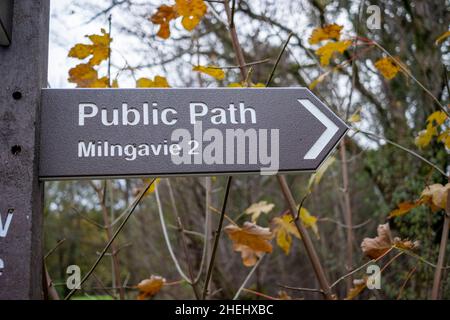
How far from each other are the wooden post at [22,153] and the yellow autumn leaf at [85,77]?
50 centimetres

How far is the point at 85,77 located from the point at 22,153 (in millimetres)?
647

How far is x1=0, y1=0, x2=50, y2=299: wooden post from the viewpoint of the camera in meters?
0.91

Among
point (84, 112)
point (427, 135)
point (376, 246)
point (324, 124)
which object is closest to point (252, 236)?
point (376, 246)

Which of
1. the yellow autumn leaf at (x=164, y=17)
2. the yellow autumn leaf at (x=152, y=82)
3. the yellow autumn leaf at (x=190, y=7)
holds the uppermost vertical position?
the yellow autumn leaf at (x=164, y=17)

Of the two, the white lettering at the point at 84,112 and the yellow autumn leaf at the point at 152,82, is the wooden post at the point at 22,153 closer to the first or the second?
the white lettering at the point at 84,112

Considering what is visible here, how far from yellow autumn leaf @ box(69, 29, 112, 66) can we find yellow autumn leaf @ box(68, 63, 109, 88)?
26 millimetres

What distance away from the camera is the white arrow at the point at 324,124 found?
110 cm

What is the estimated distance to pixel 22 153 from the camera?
0.96 metres

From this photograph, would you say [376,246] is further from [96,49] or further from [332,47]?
[96,49]

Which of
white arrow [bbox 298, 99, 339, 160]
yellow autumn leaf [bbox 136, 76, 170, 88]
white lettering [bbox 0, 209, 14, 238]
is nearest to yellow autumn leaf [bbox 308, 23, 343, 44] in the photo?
yellow autumn leaf [bbox 136, 76, 170, 88]

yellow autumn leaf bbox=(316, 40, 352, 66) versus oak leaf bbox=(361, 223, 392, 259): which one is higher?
yellow autumn leaf bbox=(316, 40, 352, 66)

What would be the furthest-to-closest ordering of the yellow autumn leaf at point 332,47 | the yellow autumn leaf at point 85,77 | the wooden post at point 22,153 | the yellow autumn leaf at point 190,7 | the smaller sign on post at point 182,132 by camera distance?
the yellow autumn leaf at point 332,47
the yellow autumn leaf at point 85,77
the yellow autumn leaf at point 190,7
the smaller sign on post at point 182,132
the wooden post at point 22,153

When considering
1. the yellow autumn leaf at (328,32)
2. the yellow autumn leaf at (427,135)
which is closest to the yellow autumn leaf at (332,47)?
the yellow autumn leaf at (328,32)

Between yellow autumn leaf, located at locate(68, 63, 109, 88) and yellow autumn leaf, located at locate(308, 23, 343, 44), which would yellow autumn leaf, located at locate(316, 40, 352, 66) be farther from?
yellow autumn leaf, located at locate(68, 63, 109, 88)
